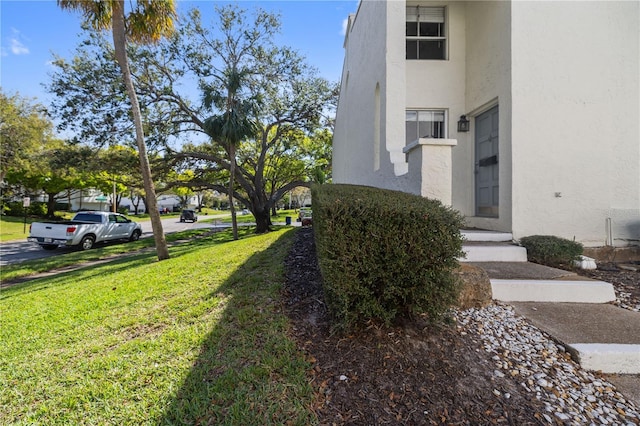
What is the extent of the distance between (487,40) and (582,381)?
6.08 meters

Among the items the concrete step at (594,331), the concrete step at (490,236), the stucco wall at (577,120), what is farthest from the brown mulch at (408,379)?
the stucco wall at (577,120)

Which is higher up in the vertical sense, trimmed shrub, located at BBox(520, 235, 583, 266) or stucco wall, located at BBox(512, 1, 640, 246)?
stucco wall, located at BBox(512, 1, 640, 246)

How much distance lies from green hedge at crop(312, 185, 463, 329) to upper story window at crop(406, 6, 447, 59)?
6.12 meters

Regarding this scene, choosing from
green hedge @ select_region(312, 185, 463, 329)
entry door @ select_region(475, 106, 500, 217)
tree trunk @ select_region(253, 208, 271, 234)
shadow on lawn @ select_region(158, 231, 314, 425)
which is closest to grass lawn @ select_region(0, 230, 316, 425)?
shadow on lawn @ select_region(158, 231, 314, 425)

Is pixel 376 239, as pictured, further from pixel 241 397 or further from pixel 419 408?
pixel 241 397

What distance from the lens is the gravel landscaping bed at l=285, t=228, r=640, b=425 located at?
182 centimetres

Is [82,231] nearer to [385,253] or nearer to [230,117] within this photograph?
[230,117]

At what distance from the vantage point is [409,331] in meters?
2.46

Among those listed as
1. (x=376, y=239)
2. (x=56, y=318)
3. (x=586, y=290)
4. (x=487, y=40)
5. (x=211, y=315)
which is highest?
(x=487, y=40)

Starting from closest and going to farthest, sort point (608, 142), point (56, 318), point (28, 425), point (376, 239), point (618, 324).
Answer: point (28, 425) → point (376, 239) → point (618, 324) → point (56, 318) → point (608, 142)

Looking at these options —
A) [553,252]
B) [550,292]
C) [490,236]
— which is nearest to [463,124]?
[490,236]

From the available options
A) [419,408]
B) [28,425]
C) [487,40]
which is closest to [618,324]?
[419,408]

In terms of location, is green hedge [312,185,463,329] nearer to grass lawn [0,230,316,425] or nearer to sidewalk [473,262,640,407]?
grass lawn [0,230,316,425]

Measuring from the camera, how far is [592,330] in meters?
2.57
